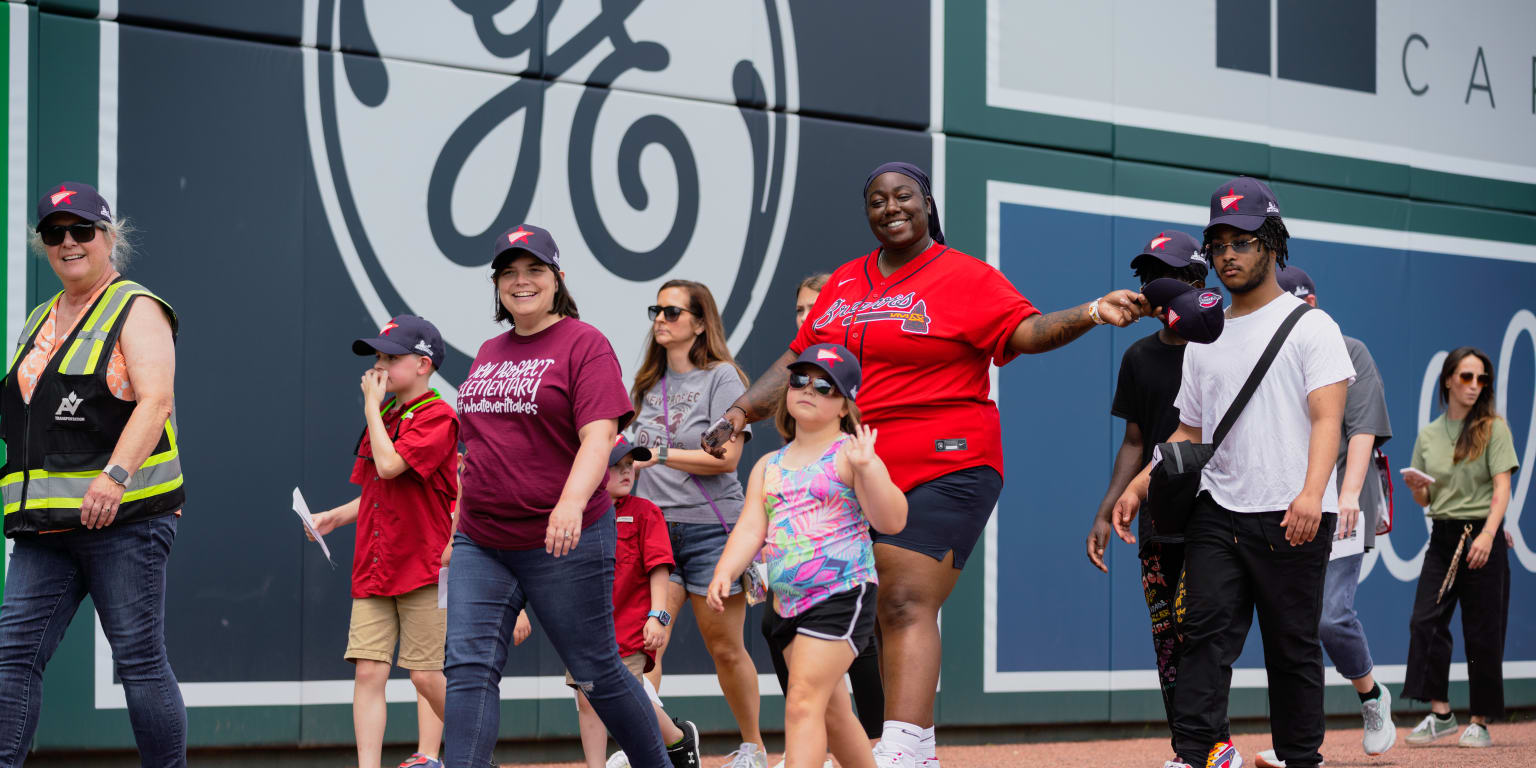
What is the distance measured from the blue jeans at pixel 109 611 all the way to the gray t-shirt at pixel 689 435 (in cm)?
232

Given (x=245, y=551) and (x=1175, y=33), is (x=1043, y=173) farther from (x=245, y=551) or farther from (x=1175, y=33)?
(x=245, y=551)

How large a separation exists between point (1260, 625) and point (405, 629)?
128 inches

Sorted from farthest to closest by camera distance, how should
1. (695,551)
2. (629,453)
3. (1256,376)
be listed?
(695,551) < (629,453) < (1256,376)

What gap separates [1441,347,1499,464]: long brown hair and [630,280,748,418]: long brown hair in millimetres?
4503

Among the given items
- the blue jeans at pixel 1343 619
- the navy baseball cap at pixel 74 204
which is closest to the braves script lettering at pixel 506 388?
the navy baseball cap at pixel 74 204

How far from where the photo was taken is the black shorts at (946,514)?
4816 millimetres

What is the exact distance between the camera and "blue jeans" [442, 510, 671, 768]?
470cm

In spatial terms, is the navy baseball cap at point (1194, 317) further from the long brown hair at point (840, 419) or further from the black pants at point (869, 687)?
the black pants at point (869, 687)

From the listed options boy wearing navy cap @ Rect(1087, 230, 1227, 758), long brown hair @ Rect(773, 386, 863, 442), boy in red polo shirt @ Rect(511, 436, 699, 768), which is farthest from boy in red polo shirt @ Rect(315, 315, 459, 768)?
boy wearing navy cap @ Rect(1087, 230, 1227, 758)

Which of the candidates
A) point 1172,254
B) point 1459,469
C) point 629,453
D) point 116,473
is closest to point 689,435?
point 629,453

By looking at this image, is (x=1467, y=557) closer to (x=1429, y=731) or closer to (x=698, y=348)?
(x=1429, y=731)

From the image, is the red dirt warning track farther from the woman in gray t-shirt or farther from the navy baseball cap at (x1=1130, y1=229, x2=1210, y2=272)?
the navy baseball cap at (x1=1130, y1=229, x2=1210, y2=272)

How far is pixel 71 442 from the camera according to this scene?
4719 millimetres

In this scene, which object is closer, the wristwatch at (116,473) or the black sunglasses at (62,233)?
the wristwatch at (116,473)
